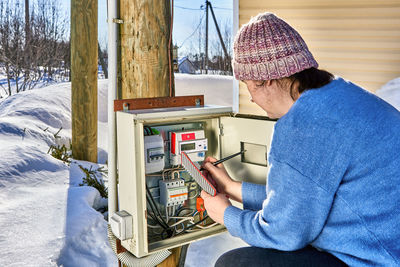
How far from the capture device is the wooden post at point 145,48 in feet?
6.61

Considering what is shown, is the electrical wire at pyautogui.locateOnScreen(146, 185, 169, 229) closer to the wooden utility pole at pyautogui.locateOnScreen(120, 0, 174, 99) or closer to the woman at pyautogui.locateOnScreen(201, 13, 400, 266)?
the wooden utility pole at pyautogui.locateOnScreen(120, 0, 174, 99)

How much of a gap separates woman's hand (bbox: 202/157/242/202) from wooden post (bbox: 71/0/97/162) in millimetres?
2773

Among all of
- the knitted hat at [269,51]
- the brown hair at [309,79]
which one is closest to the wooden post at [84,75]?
the knitted hat at [269,51]

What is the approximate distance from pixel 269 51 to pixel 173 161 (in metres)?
0.86

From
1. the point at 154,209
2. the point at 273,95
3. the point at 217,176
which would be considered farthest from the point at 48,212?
the point at 273,95

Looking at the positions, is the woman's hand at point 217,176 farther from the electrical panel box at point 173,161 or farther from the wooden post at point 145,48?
the wooden post at point 145,48

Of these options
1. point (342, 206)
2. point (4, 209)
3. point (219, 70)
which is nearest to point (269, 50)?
point (342, 206)

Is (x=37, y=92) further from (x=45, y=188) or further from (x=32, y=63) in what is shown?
(x=45, y=188)

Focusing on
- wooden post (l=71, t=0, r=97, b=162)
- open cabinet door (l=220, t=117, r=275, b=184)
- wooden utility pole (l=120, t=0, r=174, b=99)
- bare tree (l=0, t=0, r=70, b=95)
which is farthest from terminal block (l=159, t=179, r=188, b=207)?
bare tree (l=0, t=0, r=70, b=95)

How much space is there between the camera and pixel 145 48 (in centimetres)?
205

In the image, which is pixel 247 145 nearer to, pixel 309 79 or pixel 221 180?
A: pixel 221 180

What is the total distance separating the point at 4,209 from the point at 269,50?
7.72ft

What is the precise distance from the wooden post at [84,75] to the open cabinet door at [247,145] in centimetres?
268

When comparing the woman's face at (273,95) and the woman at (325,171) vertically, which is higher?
the woman's face at (273,95)
